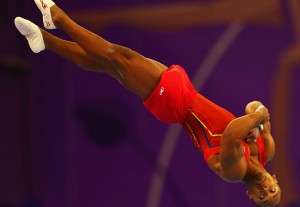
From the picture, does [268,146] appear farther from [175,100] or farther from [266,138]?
[175,100]

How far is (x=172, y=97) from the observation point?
4.46 meters

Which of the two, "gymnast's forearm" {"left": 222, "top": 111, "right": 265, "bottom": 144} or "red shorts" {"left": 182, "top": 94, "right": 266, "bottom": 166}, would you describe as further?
"red shorts" {"left": 182, "top": 94, "right": 266, "bottom": 166}

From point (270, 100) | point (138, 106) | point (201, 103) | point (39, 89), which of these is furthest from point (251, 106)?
point (39, 89)

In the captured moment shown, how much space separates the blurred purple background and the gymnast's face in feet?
7.18

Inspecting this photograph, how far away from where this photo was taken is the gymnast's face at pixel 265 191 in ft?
13.9

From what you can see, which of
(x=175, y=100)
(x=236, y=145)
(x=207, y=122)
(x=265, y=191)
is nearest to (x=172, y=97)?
(x=175, y=100)

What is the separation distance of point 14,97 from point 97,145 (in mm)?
1205

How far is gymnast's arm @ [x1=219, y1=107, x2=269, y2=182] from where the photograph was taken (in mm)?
4043

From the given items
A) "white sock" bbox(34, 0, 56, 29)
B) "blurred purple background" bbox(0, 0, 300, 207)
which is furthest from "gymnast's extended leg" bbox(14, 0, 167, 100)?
"blurred purple background" bbox(0, 0, 300, 207)

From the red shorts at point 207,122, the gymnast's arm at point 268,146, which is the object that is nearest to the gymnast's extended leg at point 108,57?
the red shorts at point 207,122

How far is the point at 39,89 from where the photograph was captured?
7371 millimetres

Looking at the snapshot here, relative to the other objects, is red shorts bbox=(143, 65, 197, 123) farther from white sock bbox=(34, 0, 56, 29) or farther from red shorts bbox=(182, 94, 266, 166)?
white sock bbox=(34, 0, 56, 29)

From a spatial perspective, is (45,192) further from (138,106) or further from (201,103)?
(201,103)

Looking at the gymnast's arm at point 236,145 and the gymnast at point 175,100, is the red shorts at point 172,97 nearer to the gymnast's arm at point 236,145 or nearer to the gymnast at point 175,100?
the gymnast at point 175,100
